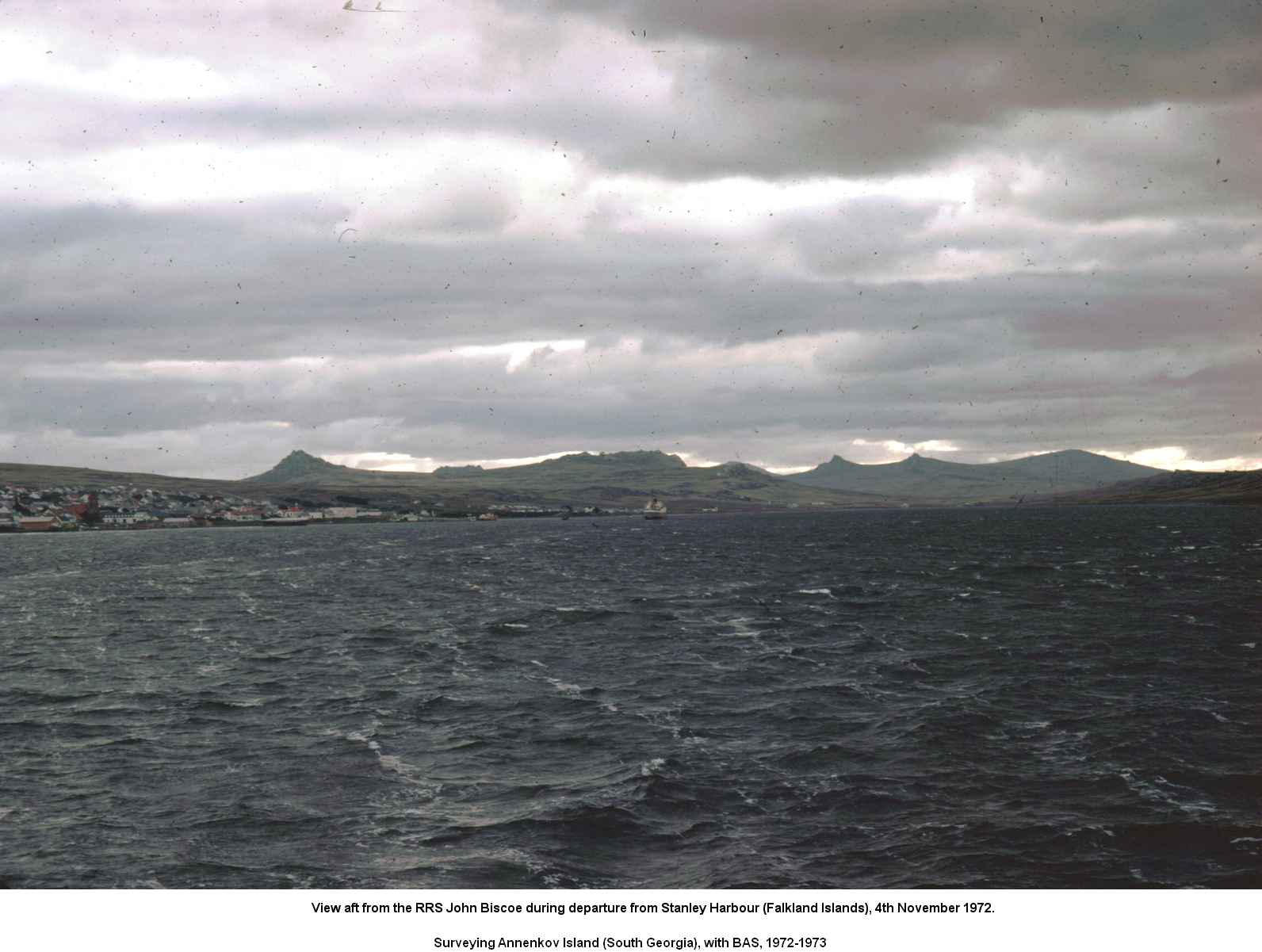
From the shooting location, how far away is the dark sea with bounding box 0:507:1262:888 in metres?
31.5

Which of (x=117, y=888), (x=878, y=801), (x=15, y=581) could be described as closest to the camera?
(x=117, y=888)

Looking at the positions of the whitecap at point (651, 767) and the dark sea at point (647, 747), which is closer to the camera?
the dark sea at point (647, 747)

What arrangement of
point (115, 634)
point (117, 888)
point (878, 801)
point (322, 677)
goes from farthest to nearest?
point (115, 634) < point (322, 677) < point (878, 801) < point (117, 888)

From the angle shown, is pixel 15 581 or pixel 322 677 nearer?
pixel 322 677

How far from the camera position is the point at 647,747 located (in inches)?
1774

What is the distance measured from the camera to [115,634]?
8669 cm

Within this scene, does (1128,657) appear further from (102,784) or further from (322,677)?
(102,784)

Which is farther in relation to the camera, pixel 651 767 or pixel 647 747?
pixel 647 747

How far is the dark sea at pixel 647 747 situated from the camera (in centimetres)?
3148

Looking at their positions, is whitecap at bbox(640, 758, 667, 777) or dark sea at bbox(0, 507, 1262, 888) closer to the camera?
dark sea at bbox(0, 507, 1262, 888)

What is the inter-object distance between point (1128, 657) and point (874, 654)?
48.5 ft

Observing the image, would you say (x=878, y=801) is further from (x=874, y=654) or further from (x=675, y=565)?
(x=675, y=565)
